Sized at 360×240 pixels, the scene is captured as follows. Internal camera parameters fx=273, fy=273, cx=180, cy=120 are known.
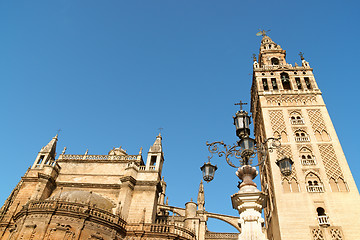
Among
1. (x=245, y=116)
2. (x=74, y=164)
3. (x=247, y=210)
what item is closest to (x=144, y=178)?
(x=74, y=164)

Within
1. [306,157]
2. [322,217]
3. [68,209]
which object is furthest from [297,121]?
[68,209]

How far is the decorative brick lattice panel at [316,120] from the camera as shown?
2569 cm

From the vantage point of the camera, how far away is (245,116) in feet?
31.8

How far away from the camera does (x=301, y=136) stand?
2541 cm

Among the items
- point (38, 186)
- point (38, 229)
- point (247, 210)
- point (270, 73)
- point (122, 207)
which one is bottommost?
point (247, 210)

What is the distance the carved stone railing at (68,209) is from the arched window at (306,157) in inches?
631

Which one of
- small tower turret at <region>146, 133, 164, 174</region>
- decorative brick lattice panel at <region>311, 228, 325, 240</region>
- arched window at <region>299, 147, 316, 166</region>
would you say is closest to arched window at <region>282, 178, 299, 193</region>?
arched window at <region>299, 147, 316, 166</region>

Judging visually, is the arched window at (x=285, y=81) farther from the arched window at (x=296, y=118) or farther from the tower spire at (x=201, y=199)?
the tower spire at (x=201, y=199)

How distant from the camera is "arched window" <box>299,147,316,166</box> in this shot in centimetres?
2327

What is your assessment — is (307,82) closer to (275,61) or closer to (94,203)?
(275,61)

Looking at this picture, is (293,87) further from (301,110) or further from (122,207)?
(122,207)

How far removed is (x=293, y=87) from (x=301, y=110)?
3879 mm

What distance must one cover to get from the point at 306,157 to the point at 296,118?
194 inches

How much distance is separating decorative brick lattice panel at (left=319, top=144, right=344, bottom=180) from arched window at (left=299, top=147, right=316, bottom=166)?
2.82 ft
